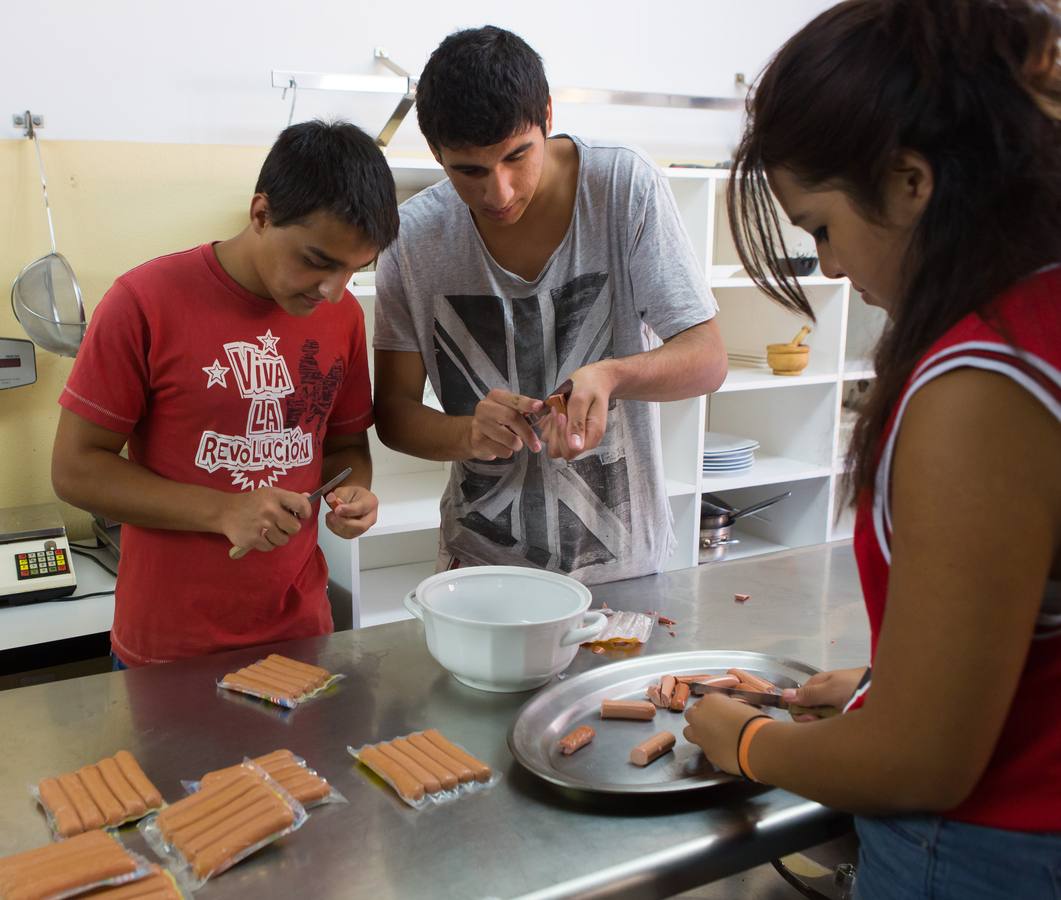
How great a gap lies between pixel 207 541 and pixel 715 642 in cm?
80

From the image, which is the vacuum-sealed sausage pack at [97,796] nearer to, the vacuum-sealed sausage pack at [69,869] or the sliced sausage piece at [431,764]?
the vacuum-sealed sausage pack at [69,869]

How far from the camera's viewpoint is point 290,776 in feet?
3.23

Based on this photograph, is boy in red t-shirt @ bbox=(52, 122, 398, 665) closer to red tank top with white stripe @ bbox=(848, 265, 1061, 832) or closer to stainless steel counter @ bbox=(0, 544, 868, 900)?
stainless steel counter @ bbox=(0, 544, 868, 900)

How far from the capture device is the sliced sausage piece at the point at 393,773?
96cm

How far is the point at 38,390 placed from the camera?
2502mm

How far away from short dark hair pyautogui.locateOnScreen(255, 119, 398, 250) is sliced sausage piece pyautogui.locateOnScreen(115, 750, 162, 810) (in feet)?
2.53

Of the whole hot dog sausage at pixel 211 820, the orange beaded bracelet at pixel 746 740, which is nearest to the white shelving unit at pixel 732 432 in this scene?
the whole hot dog sausage at pixel 211 820

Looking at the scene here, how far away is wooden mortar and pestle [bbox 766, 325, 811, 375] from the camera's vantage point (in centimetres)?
318

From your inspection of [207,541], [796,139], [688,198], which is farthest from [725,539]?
[796,139]

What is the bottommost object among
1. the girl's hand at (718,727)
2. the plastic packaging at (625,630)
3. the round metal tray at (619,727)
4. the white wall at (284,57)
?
the plastic packaging at (625,630)

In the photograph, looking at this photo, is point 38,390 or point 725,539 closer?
point 38,390

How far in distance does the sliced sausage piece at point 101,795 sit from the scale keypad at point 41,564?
1.31 m

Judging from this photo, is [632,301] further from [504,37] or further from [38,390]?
[38,390]

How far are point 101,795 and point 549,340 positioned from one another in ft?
3.35
